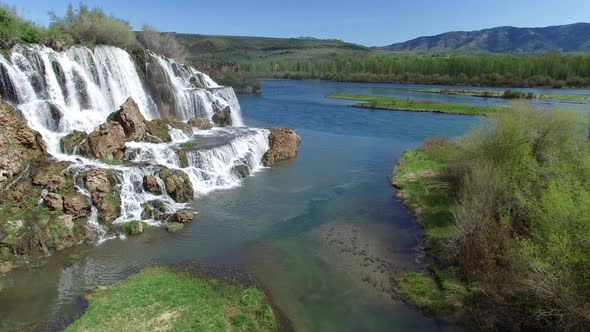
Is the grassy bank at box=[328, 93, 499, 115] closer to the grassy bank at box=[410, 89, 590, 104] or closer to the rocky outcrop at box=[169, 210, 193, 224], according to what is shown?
the grassy bank at box=[410, 89, 590, 104]

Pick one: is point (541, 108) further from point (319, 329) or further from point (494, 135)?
point (319, 329)

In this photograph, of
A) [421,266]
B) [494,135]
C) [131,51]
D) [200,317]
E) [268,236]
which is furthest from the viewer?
[131,51]

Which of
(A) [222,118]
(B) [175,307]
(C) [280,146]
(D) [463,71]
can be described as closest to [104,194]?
(B) [175,307]

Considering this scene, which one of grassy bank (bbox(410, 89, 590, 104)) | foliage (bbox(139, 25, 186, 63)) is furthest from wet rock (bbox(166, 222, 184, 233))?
grassy bank (bbox(410, 89, 590, 104))

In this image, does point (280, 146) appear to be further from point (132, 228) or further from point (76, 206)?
point (76, 206)

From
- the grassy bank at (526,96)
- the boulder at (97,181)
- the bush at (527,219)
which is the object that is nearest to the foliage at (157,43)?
the boulder at (97,181)

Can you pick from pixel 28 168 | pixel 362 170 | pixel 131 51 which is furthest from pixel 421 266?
pixel 131 51
